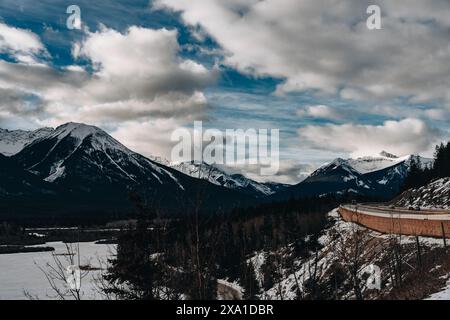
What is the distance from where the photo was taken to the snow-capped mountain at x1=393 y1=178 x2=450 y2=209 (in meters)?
82.5

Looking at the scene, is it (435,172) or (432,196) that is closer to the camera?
(432,196)

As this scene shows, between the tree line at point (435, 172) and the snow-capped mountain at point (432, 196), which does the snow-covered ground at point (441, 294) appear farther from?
the tree line at point (435, 172)

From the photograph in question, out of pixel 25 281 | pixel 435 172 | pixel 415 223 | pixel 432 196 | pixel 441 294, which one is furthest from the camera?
pixel 435 172

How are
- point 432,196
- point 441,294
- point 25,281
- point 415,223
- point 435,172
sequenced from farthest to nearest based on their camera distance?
point 435,172 → point 432,196 → point 25,281 → point 415,223 → point 441,294

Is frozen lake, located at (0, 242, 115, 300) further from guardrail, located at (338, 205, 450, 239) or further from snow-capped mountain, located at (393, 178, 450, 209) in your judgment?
snow-capped mountain, located at (393, 178, 450, 209)

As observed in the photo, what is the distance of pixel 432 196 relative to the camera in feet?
297

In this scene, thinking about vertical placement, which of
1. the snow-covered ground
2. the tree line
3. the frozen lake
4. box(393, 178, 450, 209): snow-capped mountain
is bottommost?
the frozen lake

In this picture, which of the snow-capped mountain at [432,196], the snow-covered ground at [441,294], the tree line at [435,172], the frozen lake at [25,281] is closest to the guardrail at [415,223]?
the snow-covered ground at [441,294]

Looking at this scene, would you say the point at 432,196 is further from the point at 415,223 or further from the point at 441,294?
the point at 441,294

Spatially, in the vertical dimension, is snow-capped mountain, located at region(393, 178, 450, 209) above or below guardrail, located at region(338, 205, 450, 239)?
above

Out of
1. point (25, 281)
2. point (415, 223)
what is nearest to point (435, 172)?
point (415, 223)

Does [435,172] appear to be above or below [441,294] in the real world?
above

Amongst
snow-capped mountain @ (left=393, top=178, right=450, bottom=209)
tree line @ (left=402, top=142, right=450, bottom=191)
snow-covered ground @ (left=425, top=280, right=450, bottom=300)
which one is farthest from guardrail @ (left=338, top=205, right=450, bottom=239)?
tree line @ (left=402, top=142, right=450, bottom=191)
